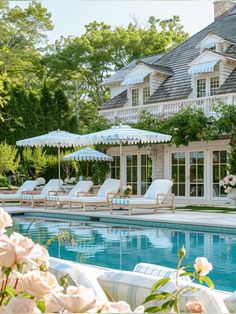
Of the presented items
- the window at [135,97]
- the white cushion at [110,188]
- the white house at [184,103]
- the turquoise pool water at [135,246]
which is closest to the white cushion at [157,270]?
the turquoise pool water at [135,246]

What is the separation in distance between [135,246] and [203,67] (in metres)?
12.5

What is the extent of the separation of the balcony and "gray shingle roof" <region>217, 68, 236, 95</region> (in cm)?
60

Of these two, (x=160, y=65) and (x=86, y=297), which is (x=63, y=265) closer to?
(x=86, y=297)

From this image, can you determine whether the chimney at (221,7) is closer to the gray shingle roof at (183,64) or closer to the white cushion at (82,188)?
the gray shingle roof at (183,64)

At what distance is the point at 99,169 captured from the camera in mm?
24906

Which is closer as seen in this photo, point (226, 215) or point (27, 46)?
point (226, 215)

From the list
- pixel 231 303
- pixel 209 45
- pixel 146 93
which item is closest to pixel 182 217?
pixel 209 45

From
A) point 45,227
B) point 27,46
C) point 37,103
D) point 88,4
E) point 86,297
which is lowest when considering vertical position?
point 45,227

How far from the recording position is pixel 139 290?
293cm

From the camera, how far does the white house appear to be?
21.1m

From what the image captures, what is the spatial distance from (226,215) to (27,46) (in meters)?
25.0

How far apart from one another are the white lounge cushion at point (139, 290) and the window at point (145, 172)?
20.3 m

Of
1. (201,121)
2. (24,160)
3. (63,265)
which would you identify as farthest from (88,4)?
(24,160)

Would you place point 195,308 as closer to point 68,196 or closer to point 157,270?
point 157,270
